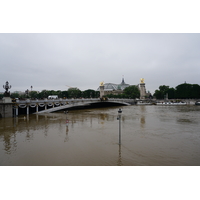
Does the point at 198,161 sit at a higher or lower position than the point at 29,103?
lower

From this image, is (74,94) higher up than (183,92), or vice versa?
(183,92)

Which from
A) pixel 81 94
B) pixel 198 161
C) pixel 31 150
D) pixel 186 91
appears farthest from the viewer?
pixel 81 94

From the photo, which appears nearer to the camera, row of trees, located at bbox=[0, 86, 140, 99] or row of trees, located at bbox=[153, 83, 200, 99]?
row of trees, located at bbox=[153, 83, 200, 99]

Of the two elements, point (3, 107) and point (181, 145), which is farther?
point (3, 107)

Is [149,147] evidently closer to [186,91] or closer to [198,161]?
[198,161]

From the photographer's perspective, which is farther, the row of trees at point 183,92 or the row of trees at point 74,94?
the row of trees at point 74,94

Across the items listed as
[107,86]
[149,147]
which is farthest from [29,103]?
[107,86]

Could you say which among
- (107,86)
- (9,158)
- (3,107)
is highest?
(107,86)

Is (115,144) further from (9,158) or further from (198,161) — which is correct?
(9,158)

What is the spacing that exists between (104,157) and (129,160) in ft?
4.52

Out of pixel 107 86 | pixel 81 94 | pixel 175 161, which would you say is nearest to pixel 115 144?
pixel 175 161

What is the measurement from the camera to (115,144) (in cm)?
1091

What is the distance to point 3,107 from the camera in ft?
86.0

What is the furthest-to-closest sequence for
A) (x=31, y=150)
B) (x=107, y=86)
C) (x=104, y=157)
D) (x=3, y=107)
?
(x=107, y=86)
(x=3, y=107)
(x=31, y=150)
(x=104, y=157)
